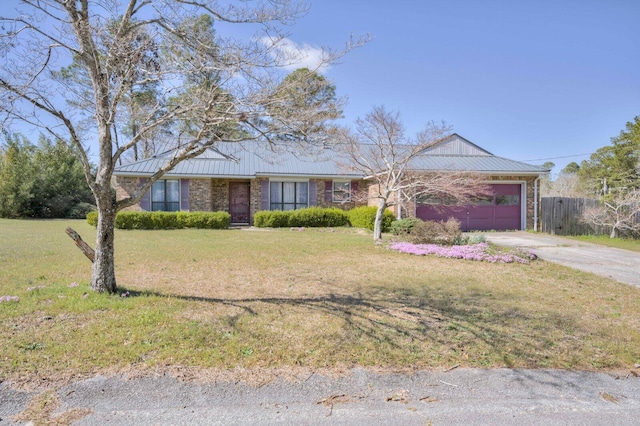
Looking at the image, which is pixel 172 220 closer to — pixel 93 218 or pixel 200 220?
pixel 200 220

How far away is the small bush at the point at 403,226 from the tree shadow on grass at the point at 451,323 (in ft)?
24.2

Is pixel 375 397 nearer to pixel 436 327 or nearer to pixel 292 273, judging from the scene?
pixel 436 327

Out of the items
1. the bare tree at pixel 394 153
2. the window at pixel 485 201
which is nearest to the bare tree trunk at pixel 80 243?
the bare tree at pixel 394 153

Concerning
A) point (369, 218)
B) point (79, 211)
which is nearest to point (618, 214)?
point (369, 218)

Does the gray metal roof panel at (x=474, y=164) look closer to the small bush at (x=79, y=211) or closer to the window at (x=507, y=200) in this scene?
the window at (x=507, y=200)

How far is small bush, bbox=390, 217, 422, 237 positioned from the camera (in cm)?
1333

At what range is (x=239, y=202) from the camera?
768 inches

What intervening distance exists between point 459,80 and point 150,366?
1642 centimetres

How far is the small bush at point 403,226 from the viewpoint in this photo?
1333 cm

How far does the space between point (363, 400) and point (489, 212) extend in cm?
1686

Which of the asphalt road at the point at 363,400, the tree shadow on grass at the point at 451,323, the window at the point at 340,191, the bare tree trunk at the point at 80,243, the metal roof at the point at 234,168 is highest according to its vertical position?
the metal roof at the point at 234,168

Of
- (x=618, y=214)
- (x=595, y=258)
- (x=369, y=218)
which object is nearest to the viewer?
(x=595, y=258)

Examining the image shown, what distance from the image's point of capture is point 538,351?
144 inches

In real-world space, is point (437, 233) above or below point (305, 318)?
above
